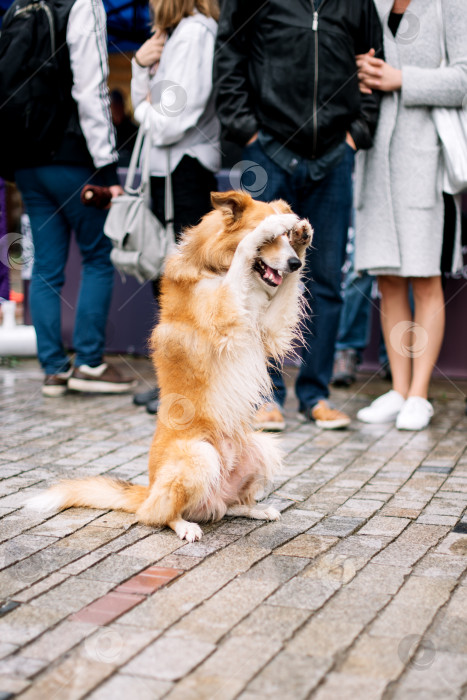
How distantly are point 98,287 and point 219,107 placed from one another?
182 centimetres

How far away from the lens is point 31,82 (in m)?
5.72

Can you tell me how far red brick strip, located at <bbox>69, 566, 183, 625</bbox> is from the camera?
2.51 m

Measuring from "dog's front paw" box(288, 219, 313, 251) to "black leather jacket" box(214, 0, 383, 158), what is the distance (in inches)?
72.2

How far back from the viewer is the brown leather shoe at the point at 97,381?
639cm

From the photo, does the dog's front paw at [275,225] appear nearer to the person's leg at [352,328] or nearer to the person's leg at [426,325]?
the person's leg at [426,325]

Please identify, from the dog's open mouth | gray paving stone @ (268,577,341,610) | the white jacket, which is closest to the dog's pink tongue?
the dog's open mouth

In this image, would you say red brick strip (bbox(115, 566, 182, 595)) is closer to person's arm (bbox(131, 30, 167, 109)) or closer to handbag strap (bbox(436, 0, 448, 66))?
person's arm (bbox(131, 30, 167, 109))

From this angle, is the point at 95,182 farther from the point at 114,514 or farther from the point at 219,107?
the point at 114,514

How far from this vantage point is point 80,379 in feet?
21.0

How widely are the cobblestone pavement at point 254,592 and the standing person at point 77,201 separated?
1.87m

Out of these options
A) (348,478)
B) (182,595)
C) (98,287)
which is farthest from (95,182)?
(182,595)

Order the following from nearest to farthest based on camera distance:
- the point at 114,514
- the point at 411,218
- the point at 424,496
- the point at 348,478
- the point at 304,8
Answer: the point at 114,514 → the point at 424,496 → the point at 348,478 → the point at 304,8 → the point at 411,218

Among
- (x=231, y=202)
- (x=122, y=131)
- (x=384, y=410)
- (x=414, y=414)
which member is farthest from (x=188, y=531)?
(x=122, y=131)

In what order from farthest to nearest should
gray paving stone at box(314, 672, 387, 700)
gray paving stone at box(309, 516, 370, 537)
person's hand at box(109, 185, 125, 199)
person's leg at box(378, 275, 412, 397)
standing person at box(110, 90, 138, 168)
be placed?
standing person at box(110, 90, 138, 168), person's hand at box(109, 185, 125, 199), person's leg at box(378, 275, 412, 397), gray paving stone at box(309, 516, 370, 537), gray paving stone at box(314, 672, 387, 700)
